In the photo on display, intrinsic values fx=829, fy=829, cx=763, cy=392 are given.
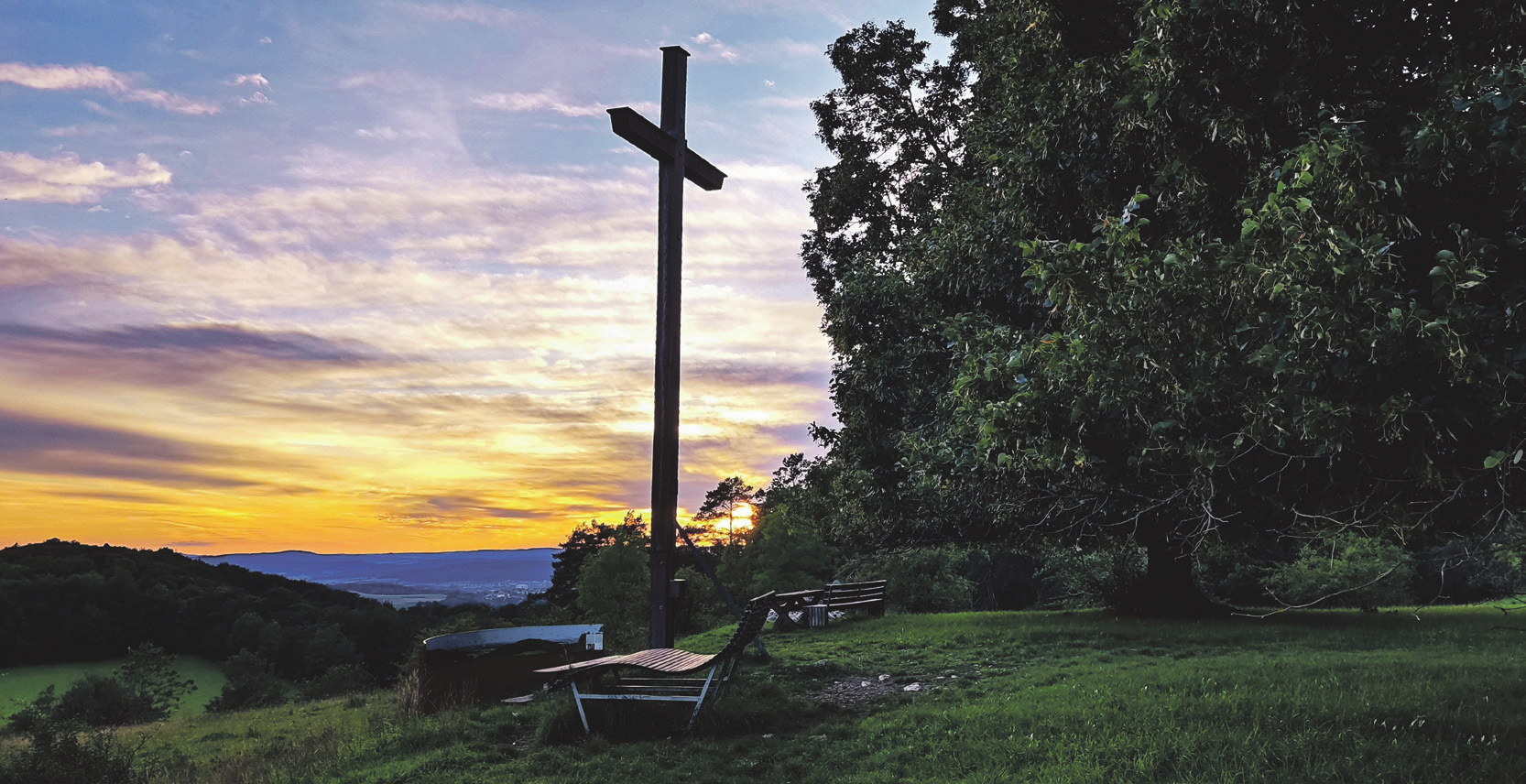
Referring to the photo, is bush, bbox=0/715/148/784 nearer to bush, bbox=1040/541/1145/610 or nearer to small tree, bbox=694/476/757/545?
bush, bbox=1040/541/1145/610

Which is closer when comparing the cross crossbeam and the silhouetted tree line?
the cross crossbeam

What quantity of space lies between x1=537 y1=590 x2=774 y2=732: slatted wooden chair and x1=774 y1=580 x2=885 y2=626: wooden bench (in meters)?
9.50

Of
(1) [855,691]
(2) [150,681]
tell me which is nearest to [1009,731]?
(1) [855,691]

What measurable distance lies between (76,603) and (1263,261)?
59801 mm

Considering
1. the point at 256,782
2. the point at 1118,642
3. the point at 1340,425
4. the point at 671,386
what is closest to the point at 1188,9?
the point at 1340,425

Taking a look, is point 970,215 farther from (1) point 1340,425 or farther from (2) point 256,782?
(2) point 256,782

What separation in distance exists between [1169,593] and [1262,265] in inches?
588

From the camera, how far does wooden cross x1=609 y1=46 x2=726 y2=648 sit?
9.84 m

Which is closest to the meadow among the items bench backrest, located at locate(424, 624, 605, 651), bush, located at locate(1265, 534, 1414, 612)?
bench backrest, located at locate(424, 624, 605, 651)

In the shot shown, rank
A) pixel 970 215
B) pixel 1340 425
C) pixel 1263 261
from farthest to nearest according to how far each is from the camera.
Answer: pixel 970 215, pixel 1263 261, pixel 1340 425

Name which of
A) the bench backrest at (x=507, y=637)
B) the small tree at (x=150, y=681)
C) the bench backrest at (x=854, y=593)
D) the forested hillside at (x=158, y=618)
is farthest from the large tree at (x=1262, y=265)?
the forested hillside at (x=158, y=618)

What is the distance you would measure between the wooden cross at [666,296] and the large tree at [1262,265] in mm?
3060

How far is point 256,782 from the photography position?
23.3 feet

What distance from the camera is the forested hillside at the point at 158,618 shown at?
45.4 metres
